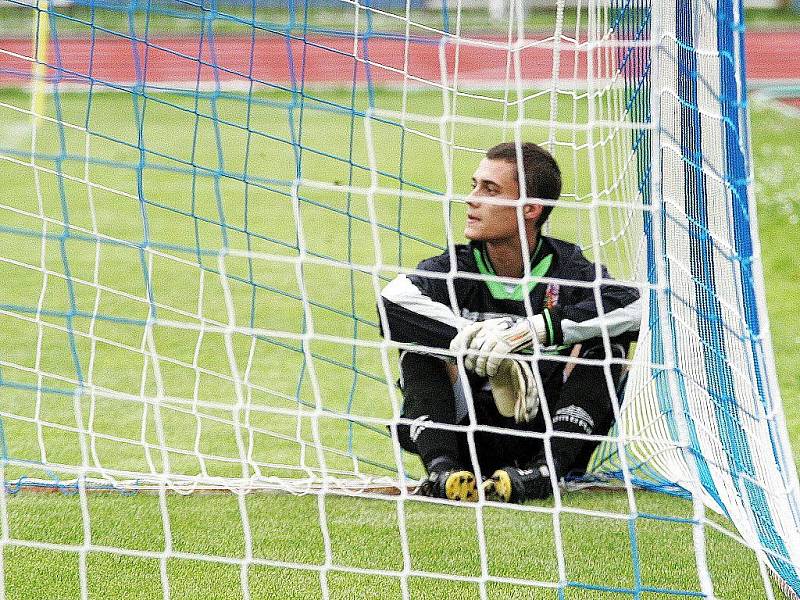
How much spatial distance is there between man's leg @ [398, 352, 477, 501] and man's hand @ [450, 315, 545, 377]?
211mm

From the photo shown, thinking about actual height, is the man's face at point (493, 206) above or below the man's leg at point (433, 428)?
above

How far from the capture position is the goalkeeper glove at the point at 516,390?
9.52 feet

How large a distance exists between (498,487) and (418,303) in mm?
480

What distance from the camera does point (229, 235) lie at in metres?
6.18

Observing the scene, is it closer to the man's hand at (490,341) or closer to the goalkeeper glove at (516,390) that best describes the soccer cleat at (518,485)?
the goalkeeper glove at (516,390)

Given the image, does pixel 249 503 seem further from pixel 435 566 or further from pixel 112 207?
pixel 112 207

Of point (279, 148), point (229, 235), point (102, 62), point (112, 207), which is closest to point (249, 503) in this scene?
point (229, 235)

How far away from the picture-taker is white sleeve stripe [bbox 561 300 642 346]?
2.93 metres

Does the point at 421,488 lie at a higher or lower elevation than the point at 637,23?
lower

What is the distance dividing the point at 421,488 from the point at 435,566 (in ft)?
0.91

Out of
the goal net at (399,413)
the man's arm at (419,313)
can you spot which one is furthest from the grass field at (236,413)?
the man's arm at (419,313)

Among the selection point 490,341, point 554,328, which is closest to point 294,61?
point 554,328

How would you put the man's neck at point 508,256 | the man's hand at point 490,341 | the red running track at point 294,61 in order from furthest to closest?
the red running track at point 294,61, the man's neck at point 508,256, the man's hand at point 490,341

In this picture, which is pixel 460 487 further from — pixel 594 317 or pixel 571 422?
pixel 594 317
